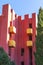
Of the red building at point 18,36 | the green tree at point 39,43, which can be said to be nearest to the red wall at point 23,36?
the red building at point 18,36

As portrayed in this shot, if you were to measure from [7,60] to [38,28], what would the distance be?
11.6 m

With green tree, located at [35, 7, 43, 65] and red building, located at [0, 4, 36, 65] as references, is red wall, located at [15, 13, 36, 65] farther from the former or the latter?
green tree, located at [35, 7, 43, 65]

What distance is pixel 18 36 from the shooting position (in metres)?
26.5

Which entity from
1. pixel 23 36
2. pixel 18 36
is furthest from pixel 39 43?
pixel 18 36

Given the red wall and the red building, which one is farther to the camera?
the red wall

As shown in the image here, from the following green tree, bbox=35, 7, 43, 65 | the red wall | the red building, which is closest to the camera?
green tree, bbox=35, 7, 43, 65

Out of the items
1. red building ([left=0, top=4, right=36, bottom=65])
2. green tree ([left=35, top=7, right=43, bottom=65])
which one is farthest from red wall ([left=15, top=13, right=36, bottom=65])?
green tree ([left=35, top=7, right=43, bottom=65])

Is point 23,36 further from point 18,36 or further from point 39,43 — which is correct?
point 39,43

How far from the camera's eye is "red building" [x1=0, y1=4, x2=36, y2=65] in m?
24.5

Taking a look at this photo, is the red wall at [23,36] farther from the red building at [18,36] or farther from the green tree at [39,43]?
the green tree at [39,43]

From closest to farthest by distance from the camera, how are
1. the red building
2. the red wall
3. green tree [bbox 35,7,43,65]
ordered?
1. green tree [bbox 35,7,43,65]
2. the red building
3. the red wall

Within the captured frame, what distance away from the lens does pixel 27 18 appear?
87.6 ft

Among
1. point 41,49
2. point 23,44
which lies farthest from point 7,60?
point 23,44

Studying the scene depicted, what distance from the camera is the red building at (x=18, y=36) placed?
24469mm
